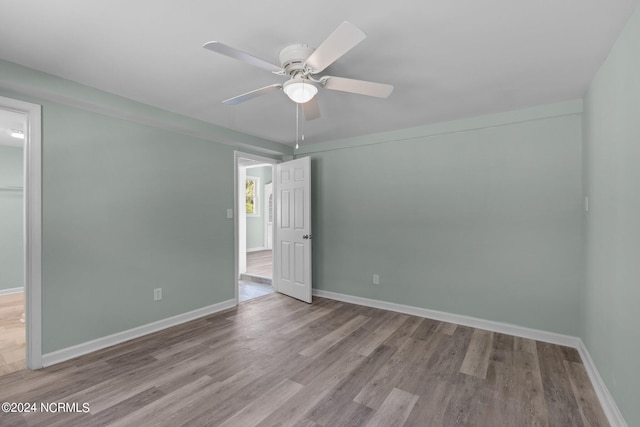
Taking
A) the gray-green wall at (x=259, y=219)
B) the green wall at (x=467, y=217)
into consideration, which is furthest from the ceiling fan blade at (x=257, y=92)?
the gray-green wall at (x=259, y=219)

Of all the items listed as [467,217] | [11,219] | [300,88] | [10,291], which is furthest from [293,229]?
[10,291]

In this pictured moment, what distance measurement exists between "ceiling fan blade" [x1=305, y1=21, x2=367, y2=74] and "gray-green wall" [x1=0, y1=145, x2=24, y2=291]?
5455 mm

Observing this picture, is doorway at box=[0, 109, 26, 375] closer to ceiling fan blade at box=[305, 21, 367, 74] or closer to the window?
ceiling fan blade at box=[305, 21, 367, 74]

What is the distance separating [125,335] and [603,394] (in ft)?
12.7

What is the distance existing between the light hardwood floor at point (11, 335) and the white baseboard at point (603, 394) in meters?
4.15

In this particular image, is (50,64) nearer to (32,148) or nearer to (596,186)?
(32,148)

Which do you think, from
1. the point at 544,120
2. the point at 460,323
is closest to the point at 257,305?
the point at 460,323

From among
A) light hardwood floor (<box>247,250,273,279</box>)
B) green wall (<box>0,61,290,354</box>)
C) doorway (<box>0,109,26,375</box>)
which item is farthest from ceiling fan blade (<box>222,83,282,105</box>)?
doorway (<box>0,109,26,375</box>)

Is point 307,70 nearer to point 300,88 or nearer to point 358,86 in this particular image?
point 300,88

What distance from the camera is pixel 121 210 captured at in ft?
9.67

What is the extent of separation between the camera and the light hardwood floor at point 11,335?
2484 millimetres

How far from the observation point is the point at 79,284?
2660 millimetres

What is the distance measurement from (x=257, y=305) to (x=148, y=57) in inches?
122

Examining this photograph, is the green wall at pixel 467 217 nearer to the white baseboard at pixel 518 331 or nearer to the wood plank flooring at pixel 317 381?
the white baseboard at pixel 518 331
